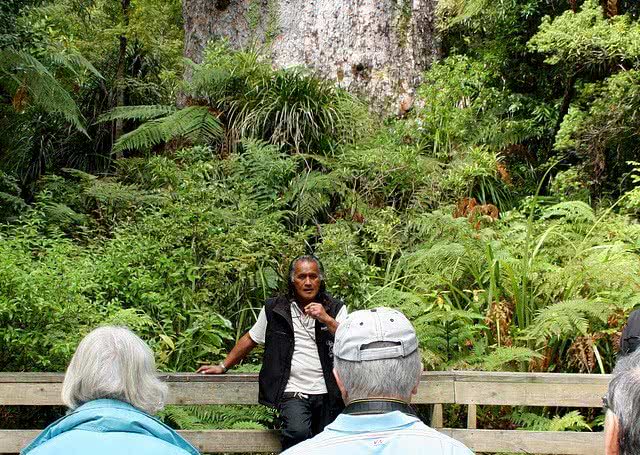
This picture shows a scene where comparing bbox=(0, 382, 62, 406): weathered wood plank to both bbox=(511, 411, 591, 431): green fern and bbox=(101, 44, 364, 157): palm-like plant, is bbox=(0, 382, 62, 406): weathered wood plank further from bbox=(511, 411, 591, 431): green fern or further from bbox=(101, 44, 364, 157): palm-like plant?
bbox=(101, 44, 364, 157): palm-like plant

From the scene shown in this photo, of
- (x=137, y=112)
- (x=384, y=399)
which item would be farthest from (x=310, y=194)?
(x=384, y=399)

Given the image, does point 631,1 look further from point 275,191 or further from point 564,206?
point 275,191

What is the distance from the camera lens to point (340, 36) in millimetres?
13164

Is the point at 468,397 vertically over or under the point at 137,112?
under

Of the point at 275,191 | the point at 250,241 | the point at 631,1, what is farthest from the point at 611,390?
the point at 631,1

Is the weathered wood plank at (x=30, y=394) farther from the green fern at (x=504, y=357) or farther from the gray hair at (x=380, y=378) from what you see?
the gray hair at (x=380, y=378)

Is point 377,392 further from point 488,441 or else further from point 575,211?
point 575,211

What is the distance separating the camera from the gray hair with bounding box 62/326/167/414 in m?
2.84

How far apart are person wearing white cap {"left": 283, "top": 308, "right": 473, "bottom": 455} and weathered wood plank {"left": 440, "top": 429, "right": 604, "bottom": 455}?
157 inches

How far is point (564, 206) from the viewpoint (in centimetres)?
949

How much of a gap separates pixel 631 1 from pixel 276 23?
4.79m

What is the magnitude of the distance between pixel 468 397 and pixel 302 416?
1.31 metres

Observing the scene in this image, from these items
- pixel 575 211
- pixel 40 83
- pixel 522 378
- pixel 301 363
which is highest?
pixel 40 83

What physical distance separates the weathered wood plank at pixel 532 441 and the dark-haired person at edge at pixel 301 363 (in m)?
0.99
